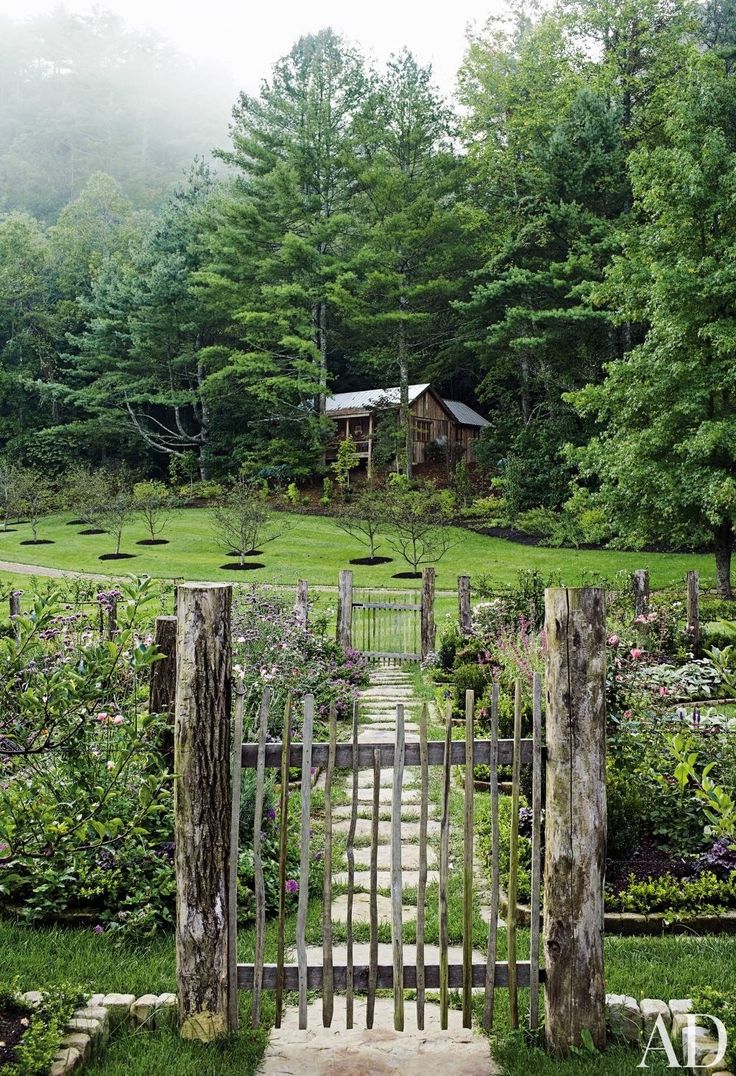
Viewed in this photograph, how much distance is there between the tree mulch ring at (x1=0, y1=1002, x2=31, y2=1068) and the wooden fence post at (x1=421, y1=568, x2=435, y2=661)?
33.2 ft

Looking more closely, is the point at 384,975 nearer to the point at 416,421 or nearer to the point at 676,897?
the point at 676,897

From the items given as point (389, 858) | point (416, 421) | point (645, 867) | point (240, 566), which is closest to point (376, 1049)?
point (389, 858)

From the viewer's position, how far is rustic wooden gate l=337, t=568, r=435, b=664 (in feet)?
42.5

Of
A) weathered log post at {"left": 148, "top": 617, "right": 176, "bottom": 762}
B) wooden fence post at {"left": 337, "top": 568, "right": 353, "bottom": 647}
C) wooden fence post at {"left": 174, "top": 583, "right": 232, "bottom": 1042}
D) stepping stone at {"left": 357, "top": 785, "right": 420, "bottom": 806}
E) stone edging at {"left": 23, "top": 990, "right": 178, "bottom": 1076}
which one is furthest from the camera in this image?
wooden fence post at {"left": 337, "top": 568, "right": 353, "bottom": 647}

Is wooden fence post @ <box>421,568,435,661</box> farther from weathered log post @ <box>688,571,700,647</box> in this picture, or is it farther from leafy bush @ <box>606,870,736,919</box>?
leafy bush @ <box>606,870,736,919</box>

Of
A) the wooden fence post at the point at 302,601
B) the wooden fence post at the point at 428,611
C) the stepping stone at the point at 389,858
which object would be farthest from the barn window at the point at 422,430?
the stepping stone at the point at 389,858

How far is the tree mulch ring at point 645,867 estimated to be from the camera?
4684 millimetres

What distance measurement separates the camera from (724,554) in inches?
723

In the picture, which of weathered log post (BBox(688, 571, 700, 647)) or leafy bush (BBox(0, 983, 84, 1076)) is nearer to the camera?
leafy bush (BBox(0, 983, 84, 1076))

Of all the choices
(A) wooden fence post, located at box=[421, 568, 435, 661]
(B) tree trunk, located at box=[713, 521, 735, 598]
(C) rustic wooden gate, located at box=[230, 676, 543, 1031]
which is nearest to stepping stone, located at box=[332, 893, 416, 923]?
(C) rustic wooden gate, located at box=[230, 676, 543, 1031]

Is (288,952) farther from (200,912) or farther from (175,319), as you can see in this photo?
(175,319)

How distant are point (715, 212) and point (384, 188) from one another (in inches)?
698

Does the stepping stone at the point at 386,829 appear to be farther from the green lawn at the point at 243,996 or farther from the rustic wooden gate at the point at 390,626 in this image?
the rustic wooden gate at the point at 390,626

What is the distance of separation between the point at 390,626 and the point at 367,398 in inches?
905
